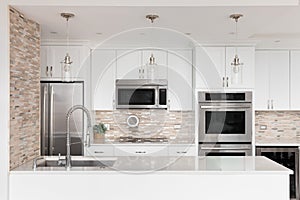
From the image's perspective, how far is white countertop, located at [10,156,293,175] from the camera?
122 inches

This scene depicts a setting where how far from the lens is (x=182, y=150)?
17.7 ft

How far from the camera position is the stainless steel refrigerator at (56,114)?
5.11m

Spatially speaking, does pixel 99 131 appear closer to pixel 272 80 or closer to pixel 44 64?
pixel 44 64

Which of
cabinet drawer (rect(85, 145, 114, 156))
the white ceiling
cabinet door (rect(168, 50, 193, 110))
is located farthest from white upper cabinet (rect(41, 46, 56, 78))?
cabinet door (rect(168, 50, 193, 110))

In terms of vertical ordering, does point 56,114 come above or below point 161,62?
below

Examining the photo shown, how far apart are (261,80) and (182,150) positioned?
1638 millimetres

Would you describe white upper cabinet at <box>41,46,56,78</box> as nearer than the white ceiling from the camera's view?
No

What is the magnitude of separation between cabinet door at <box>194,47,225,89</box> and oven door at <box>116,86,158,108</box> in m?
0.68

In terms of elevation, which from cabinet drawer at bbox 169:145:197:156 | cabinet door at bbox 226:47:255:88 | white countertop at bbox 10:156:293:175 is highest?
cabinet door at bbox 226:47:255:88

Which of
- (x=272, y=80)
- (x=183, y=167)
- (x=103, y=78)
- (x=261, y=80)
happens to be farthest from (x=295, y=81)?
(x=183, y=167)

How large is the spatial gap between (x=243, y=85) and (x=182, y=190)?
8.58 ft

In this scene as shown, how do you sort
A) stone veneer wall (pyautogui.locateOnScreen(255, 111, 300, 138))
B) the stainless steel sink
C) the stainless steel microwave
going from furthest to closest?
stone veneer wall (pyautogui.locateOnScreen(255, 111, 300, 138))
the stainless steel microwave
the stainless steel sink

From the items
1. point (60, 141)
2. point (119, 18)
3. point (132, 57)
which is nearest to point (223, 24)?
point (119, 18)

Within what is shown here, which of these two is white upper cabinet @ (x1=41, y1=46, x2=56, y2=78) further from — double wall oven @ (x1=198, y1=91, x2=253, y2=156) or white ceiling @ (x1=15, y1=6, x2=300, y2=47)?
double wall oven @ (x1=198, y1=91, x2=253, y2=156)
